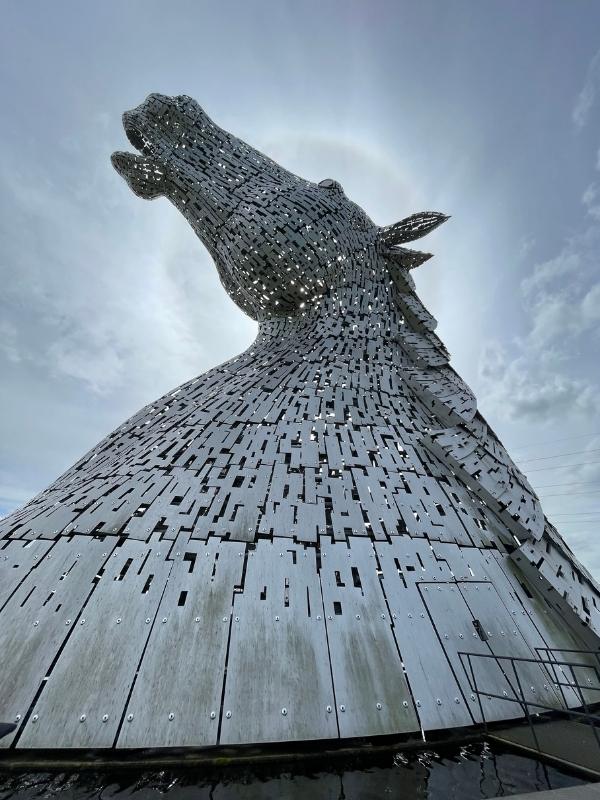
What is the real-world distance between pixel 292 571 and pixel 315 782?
4.13ft

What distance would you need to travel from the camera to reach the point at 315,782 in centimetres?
209

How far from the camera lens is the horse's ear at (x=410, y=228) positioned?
7.38m

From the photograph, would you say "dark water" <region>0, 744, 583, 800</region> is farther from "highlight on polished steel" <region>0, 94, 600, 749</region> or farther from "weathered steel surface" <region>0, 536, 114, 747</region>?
"weathered steel surface" <region>0, 536, 114, 747</region>

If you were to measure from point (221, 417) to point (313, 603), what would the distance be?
2538 mm

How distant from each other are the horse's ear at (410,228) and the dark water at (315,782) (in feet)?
24.0

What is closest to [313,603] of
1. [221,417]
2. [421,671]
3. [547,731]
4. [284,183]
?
[421,671]

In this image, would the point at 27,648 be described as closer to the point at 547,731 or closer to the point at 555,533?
the point at 547,731

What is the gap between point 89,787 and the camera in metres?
1.99

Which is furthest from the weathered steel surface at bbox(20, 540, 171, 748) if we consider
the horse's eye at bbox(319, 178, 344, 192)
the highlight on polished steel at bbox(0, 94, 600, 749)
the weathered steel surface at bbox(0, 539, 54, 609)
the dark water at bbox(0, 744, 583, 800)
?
the horse's eye at bbox(319, 178, 344, 192)

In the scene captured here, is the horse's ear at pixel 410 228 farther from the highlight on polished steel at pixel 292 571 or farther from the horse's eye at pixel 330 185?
the highlight on polished steel at pixel 292 571

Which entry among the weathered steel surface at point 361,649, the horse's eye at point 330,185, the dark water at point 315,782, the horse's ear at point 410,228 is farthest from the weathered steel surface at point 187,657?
the horse's eye at point 330,185

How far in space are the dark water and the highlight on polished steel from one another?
164mm

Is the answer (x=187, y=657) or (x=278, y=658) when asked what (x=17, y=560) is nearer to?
(x=187, y=657)

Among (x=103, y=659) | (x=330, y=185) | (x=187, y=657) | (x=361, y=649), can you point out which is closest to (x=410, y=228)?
(x=330, y=185)
